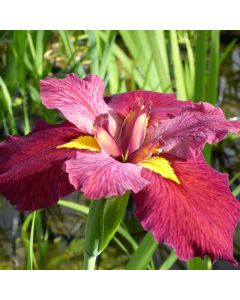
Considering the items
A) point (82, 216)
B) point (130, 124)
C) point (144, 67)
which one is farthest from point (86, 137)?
point (82, 216)

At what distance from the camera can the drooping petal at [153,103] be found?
60 cm

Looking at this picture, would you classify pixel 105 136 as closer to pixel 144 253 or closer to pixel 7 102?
pixel 144 253

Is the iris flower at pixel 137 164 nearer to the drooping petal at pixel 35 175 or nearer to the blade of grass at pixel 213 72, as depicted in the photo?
the drooping petal at pixel 35 175

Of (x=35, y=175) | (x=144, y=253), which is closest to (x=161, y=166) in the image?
(x=35, y=175)

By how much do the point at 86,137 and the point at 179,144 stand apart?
11 cm

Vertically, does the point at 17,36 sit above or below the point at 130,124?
below

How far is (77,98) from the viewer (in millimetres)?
601

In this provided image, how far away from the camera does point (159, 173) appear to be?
0.53 meters

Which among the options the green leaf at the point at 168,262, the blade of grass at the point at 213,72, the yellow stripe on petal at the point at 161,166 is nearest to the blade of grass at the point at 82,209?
the green leaf at the point at 168,262

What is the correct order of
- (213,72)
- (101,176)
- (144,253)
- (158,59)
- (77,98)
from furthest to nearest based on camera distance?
(158,59)
(213,72)
(144,253)
(77,98)
(101,176)

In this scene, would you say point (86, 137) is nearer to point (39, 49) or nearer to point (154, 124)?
point (154, 124)

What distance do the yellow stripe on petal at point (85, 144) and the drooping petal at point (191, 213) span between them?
6cm

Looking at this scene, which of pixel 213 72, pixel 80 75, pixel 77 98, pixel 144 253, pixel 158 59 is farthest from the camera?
pixel 80 75

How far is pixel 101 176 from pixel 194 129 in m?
0.13
